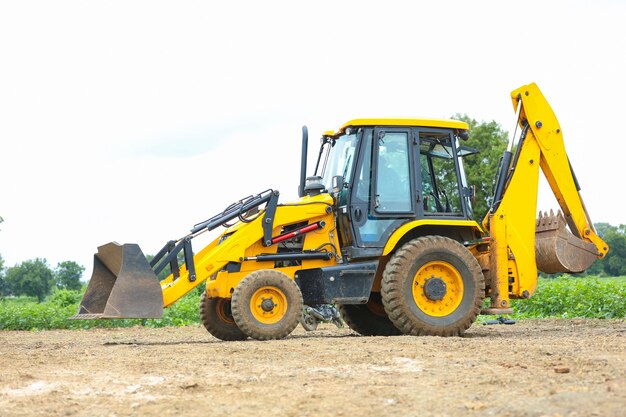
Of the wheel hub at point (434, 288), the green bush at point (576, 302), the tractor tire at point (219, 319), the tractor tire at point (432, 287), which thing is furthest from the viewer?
the green bush at point (576, 302)

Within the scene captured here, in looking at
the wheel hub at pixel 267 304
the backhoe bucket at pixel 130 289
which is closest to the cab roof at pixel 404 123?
the wheel hub at pixel 267 304

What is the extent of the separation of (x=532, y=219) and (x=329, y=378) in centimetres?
617

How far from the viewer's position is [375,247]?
12.5 meters

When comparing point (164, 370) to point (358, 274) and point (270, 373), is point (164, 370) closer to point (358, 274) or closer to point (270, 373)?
point (270, 373)

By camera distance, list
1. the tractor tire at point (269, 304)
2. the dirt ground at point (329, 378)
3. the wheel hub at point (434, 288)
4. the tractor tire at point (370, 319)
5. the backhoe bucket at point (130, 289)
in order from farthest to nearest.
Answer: the tractor tire at point (370, 319)
the wheel hub at point (434, 288)
the tractor tire at point (269, 304)
the backhoe bucket at point (130, 289)
the dirt ground at point (329, 378)

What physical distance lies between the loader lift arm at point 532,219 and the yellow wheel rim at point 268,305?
127 inches

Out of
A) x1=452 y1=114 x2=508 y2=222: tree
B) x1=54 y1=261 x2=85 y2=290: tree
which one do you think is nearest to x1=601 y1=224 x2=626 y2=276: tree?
x1=452 y1=114 x2=508 y2=222: tree

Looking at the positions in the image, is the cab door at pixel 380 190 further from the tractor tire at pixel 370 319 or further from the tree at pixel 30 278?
the tree at pixel 30 278

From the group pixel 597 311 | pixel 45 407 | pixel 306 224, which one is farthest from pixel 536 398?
pixel 597 311

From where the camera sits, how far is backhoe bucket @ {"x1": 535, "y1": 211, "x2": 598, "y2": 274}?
13344 mm

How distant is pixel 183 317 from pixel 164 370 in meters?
13.4

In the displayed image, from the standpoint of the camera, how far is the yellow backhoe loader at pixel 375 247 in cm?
1188

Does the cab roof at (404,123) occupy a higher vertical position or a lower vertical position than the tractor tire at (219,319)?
higher

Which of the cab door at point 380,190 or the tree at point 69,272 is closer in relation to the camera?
the cab door at point 380,190
